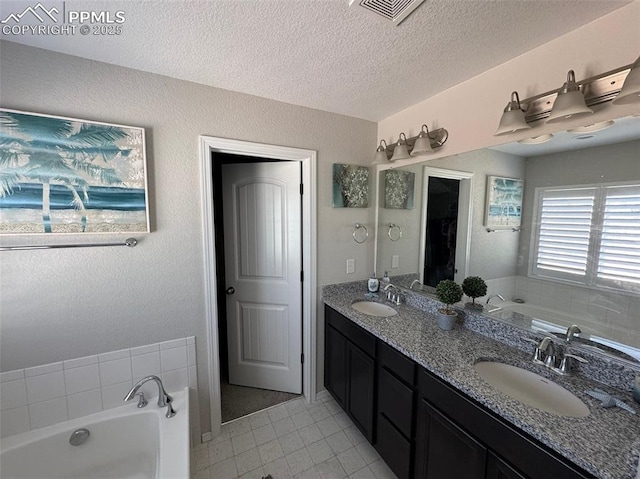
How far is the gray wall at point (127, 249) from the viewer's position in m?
1.32

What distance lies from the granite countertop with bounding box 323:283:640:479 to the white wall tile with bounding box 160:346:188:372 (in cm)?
114

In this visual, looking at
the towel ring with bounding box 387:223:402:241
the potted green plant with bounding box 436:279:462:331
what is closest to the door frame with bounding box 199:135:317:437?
the towel ring with bounding box 387:223:402:241

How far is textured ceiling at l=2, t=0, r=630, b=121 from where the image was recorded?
41.1 inches

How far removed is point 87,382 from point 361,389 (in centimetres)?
166

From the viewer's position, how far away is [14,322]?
133cm

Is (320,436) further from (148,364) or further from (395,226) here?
(395,226)

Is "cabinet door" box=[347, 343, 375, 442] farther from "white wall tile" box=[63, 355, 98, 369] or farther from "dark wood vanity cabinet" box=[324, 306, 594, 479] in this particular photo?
"white wall tile" box=[63, 355, 98, 369]

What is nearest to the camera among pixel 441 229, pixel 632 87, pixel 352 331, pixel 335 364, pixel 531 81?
pixel 632 87

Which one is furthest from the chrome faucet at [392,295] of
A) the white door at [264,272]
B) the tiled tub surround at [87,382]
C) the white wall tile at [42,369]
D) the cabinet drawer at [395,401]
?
the white wall tile at [42,369]

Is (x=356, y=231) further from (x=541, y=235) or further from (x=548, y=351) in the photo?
(x=548, y=351)

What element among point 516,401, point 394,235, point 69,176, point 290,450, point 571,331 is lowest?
point 290,450

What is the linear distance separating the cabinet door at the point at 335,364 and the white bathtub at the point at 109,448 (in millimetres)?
1057

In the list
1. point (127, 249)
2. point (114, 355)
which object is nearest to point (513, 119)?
point (127, 249)

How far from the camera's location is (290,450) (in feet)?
5.75
